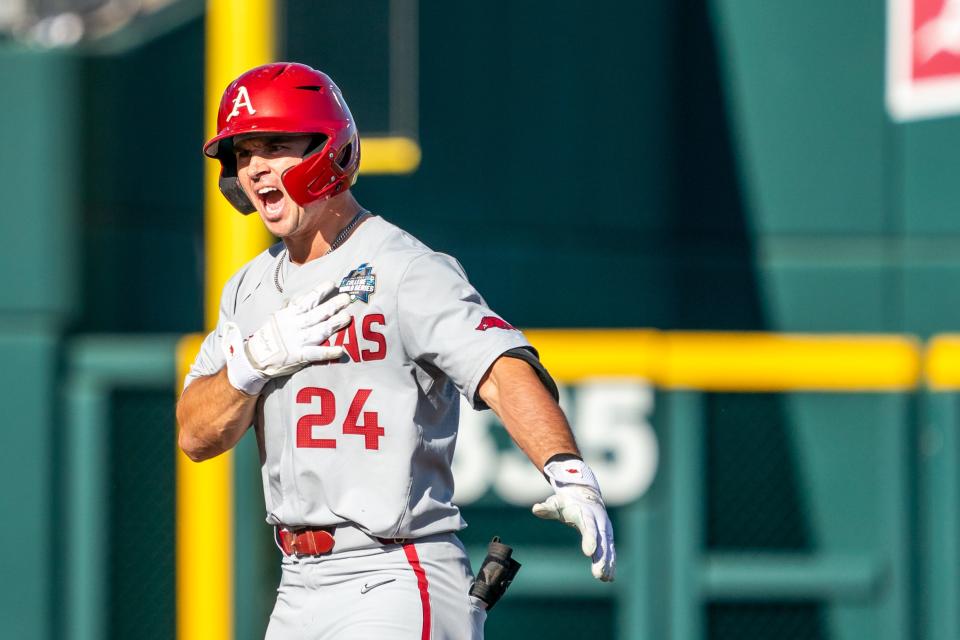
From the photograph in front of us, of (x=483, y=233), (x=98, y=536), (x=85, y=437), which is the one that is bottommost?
(x=98, y=536)

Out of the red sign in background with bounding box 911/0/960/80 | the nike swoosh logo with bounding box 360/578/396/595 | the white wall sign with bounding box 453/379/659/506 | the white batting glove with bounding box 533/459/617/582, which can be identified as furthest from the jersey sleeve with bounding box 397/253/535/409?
the red sign in background with bounding box 911/0/960/80

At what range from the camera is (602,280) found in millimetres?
7590

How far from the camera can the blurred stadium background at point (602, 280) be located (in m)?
6.23

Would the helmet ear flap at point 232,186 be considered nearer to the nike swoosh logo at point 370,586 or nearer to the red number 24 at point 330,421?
the red number 24 at point 330,421

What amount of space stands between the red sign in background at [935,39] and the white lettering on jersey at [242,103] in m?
4.98

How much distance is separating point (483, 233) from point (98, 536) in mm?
2413

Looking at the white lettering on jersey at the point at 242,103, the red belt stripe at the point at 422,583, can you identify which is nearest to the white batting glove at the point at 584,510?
the red belt stripe at the point at 422,583

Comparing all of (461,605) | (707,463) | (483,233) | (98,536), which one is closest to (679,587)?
(707,463)

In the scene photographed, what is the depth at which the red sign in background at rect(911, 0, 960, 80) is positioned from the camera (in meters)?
7.29

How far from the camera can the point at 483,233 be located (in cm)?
741

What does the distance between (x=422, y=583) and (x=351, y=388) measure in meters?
0.43

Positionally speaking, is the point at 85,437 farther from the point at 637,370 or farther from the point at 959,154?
the point at 959,154

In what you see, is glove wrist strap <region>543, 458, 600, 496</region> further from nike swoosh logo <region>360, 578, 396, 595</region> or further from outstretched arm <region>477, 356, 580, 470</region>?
nike swoosh logo <region>360, 578, 396, 595</region>

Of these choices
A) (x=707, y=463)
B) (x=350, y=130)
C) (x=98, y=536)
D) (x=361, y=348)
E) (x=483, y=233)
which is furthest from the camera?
(x=483, y=233)
